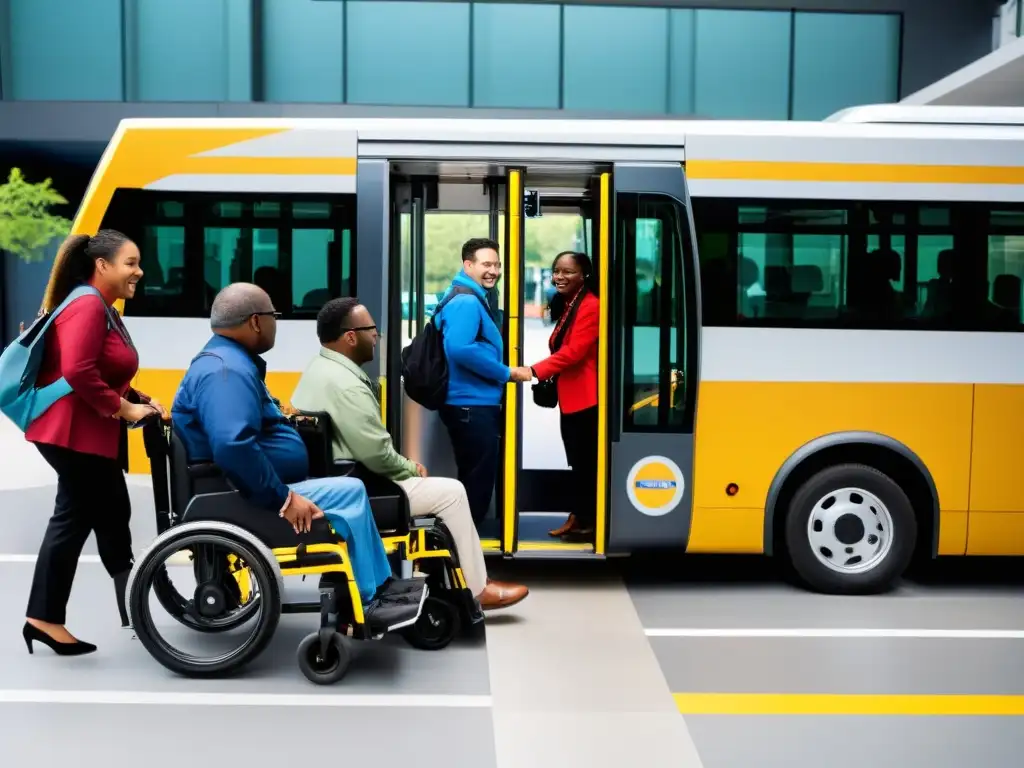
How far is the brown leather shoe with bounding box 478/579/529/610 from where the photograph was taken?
639 cm

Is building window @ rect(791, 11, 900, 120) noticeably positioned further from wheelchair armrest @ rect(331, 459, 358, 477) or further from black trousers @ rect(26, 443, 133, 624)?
black trousers @ rect(26, 443, 133, 624)

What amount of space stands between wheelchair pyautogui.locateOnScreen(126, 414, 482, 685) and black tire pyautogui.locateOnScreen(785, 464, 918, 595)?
250 cm

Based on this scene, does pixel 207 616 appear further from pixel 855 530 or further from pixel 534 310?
pixel 855 530

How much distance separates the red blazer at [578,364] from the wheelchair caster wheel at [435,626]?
182 cm

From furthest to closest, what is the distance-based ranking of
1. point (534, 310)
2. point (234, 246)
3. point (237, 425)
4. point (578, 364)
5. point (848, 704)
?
1. point (534, 310)
2. point (578, 364)
3. point (234, 246)
4. point (848, 704)
5. point (237, 425)

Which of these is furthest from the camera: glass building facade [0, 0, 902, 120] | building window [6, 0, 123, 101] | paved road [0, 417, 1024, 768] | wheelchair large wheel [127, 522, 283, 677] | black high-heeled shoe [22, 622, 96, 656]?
glass building facade [0, 0, 902, 120]

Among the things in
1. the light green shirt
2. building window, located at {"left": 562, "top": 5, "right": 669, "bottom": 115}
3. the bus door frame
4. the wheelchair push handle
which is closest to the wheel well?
the bus door frame

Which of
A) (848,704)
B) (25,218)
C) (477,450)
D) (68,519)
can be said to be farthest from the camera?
(25,218)

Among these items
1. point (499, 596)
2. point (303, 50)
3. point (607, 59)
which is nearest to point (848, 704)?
point (499, 596)

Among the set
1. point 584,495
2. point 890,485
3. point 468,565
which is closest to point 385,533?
point 468,565

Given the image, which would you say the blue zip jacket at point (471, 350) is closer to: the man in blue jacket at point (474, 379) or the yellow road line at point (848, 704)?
the man in blue jacket at point (474, 379)

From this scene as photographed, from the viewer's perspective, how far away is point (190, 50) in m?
22.7

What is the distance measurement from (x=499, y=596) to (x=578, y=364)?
5.68 feet

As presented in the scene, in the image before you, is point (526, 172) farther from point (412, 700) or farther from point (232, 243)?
point (412, 700)
